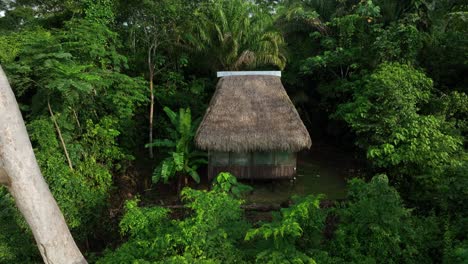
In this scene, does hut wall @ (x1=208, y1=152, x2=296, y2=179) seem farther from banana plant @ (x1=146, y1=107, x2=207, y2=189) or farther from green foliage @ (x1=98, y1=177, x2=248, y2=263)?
green foliage @ (x1=98, y1=177, x2=248, y2=263)

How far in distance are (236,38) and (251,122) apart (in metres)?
4.58

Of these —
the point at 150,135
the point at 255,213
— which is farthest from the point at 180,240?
the point at 150,135

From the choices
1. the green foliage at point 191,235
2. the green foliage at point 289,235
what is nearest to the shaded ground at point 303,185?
the green foliage at point 289,235

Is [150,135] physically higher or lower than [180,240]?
higher

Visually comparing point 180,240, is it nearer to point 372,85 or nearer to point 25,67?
point 25,67

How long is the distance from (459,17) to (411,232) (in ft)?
25.2

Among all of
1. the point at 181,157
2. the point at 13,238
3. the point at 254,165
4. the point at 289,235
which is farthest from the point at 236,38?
the point at 13,238

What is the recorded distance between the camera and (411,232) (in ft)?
16.8

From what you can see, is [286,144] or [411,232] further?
[286,144]

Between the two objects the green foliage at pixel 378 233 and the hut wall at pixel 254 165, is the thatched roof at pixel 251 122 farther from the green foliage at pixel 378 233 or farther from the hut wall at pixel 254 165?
the green foliage at pixel 378 233

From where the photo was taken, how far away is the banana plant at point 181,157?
8.87 metres

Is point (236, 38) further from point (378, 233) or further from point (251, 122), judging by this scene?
point (378, 233)

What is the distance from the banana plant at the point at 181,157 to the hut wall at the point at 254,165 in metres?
0.41

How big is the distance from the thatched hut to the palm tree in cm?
234
